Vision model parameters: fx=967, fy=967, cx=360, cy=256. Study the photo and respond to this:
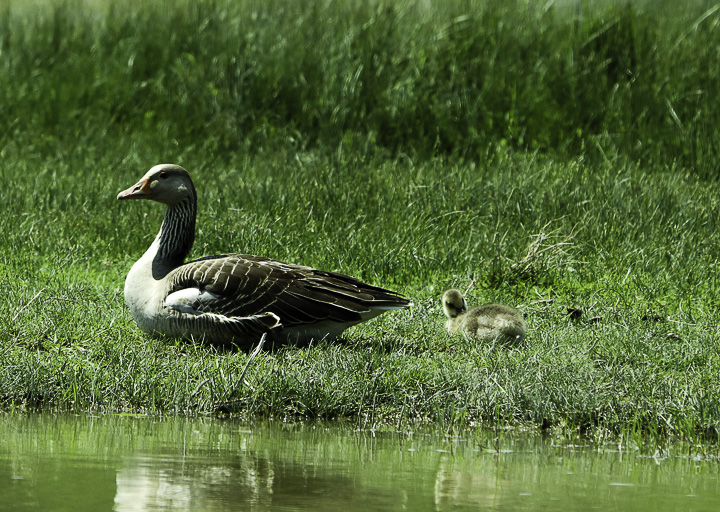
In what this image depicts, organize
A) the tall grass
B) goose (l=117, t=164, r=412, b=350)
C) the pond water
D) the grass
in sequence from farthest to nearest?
the tall grass, goose (l=117, t=164, r=412, b=350), the grass, the pond water

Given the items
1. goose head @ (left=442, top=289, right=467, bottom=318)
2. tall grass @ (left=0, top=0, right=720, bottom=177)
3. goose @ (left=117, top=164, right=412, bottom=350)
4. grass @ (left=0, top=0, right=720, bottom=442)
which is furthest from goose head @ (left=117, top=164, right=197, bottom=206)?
tall grass @ (left=0, top=0, right=720, bottom=177)

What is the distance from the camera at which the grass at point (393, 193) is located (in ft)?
20.9

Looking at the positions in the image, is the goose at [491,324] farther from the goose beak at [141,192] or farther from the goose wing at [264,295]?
the goose beak at [141,192]

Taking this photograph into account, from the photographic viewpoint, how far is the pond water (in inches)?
167

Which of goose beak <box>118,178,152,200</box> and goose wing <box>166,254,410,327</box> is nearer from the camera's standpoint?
goose wing <box>166,254,410,327</box>

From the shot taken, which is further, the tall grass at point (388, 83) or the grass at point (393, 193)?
the tall grass at point (388, 83)

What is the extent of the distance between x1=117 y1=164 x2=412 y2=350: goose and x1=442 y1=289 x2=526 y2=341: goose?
0.56 metres

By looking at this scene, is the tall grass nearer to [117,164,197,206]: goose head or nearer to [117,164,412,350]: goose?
[117,164,197,206]: goose head

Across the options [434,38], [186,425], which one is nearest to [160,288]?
[186,425]

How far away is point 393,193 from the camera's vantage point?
1161cm

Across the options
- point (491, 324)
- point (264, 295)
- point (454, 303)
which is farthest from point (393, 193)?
point (264, 295)

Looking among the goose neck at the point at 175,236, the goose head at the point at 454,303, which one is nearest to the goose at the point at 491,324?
the goose head at the point at 454,303

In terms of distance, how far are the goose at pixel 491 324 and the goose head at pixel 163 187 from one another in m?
2.58

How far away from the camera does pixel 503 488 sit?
15.1ft
